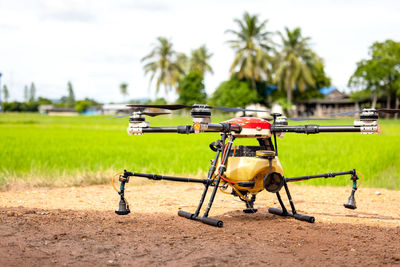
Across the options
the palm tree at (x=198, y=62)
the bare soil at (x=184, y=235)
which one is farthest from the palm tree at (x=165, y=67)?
the bare soil at (x=184, y=235)

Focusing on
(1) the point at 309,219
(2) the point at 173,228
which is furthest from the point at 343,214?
(2) the point at 173,228

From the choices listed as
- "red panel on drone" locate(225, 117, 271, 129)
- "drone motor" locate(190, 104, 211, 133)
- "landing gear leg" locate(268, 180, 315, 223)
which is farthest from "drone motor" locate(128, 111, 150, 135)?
"landing gear leg" locate(268, 180, 315, 223)

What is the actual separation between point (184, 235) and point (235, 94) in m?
56.6

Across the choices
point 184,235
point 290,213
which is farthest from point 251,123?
point 290,213

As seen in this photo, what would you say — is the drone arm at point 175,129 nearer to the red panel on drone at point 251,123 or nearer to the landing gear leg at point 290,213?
the red panel on drone at point 251,123

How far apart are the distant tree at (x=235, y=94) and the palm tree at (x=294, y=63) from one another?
4.59m

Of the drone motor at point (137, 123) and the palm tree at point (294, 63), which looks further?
the palm tree at point (294, 63)

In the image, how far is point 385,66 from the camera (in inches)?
2459

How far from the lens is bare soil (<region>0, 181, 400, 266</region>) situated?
3.53 m

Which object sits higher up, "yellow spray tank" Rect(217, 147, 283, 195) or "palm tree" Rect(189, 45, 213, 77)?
"palm tree" Rect(189, 45, 213, 77)

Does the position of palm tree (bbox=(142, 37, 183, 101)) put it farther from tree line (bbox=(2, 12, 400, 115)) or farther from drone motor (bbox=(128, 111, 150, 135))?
drone motor (bbox=(128, 111, 150, 135))

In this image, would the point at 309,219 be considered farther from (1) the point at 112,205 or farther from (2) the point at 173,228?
(1) the point at 112,205

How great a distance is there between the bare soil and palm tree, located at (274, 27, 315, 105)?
183 ft

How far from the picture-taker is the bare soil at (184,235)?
3533mm
